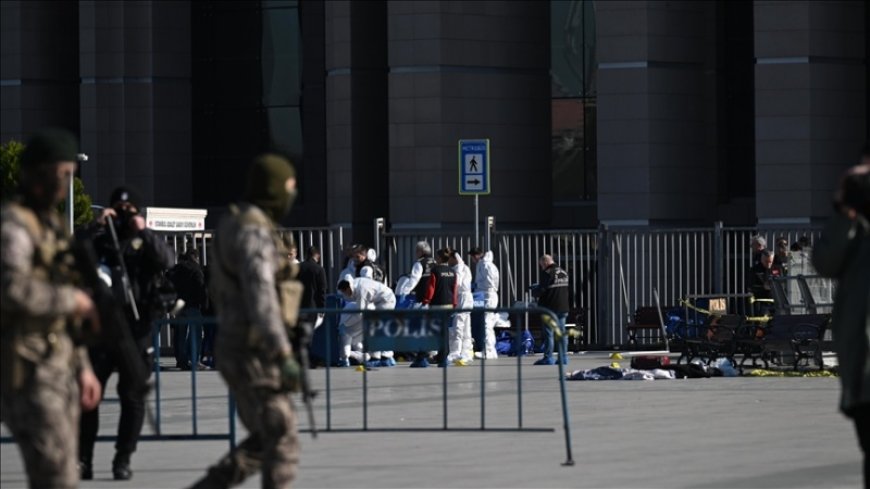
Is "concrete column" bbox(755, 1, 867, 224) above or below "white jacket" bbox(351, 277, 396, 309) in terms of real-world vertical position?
above

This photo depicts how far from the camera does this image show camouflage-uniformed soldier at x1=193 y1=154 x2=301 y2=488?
9469 mm

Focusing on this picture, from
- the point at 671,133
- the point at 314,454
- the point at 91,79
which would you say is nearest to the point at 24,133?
the point at 91,79

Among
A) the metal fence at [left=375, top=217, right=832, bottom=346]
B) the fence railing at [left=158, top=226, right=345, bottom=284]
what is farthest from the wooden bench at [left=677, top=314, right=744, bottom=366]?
the fence railing at [left=158, top=226, right=345, bottom=284]

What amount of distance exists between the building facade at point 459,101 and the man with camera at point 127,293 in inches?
935

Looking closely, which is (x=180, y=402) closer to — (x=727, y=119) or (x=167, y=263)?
(x=167, y=263)

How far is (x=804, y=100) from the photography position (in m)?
35.8

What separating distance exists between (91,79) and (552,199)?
9.50m

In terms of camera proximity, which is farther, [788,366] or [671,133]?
[671,133]

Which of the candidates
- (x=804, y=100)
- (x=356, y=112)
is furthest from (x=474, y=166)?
(x=356, y=112)

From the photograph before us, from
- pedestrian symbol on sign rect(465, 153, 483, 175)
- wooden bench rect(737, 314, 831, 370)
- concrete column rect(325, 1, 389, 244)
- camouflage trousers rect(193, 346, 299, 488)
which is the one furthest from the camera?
concrete column rect(325, 1, 389, 244)

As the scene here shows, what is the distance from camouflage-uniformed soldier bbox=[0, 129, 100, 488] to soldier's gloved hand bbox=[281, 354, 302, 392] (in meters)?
1.11

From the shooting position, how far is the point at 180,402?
20.0 m

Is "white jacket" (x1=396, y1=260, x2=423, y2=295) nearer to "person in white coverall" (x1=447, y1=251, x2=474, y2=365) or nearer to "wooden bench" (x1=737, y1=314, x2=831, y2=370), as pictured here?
"person in white coverall" (x1=447, y1=251, x2=474, y2=365)

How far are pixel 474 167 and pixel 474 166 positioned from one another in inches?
0.5
